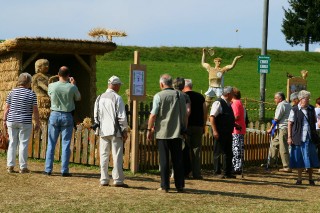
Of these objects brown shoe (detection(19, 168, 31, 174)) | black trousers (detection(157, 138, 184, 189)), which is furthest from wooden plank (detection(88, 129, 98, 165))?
black trousers (detection(157, 138, 184, 189))

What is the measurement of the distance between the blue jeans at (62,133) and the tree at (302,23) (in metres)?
69.7

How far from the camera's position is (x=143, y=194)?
12.7 meters

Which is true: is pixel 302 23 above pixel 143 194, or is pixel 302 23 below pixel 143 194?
above

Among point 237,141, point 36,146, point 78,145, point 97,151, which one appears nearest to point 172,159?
point 97,151

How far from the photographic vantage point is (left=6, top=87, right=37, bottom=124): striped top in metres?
14.4

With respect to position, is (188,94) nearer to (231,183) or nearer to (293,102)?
(231,183)

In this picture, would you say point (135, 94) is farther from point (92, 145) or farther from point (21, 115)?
point (21, 115)

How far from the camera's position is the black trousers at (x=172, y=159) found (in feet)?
42.8

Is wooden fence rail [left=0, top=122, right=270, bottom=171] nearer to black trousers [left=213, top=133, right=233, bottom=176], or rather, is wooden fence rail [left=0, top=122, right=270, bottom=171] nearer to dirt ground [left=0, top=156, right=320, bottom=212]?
dirt ground [left=0, top=156, right=320, bottom=212]

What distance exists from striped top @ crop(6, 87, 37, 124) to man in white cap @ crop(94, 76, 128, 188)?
63.2 inches

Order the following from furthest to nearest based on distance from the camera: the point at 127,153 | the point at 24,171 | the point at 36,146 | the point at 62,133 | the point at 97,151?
1. the point at 36,146
2. the point at 97,151
3. the point at 127,153
4. the point at 24,171
5. the point at 62,133

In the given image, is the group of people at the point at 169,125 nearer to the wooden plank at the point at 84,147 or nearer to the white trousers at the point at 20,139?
the white trousers at the point at 20,139

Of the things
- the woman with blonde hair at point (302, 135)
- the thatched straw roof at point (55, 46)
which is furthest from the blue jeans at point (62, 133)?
the thatched straw roof at point (55, 46)

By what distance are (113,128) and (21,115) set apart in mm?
2063
